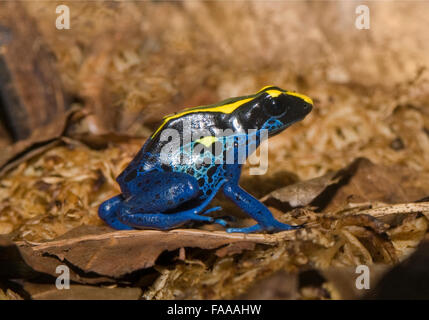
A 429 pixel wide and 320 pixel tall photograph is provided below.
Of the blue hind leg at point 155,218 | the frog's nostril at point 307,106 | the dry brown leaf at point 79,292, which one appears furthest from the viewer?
the frog's nostril at point 307,106

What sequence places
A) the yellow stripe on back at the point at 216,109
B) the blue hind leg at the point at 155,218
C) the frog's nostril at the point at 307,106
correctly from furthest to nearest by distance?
the frog's nostril at the point at 307,106, the yellow stripe on back at the point at 216,109, the blue hind leg at the point at 155,218

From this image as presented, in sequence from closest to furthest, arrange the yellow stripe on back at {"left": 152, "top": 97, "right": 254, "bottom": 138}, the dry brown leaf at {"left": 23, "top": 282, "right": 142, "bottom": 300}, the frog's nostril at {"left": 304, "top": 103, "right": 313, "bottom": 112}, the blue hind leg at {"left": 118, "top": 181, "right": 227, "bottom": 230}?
the dry brown leaf at {"left": 23, "top": 282, "right": 142, "bottom": 300} < the blue hind leg at {"left": 118, "top": 181, "right": 227, "bottom": 230} < the yellow stripe on back at {"left": 152, "top": 97, "right": 254, "bottom": 138} < the frog's nostril at {"left": 304, "top": 103, "right": 313, "bottom": 112}

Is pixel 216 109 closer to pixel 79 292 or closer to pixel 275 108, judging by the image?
pixel 275 108

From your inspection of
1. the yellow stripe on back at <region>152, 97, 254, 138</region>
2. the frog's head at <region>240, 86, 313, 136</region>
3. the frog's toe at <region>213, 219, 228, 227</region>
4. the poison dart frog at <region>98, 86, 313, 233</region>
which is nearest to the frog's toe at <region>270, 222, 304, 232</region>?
the poison dart frog at <region>98, 86, 313, 233</region>

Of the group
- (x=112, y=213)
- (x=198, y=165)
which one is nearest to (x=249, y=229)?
(x=198, y=165)

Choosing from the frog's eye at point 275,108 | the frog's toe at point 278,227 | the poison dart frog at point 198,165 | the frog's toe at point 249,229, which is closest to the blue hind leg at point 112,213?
the poison dart frog at point 198,165

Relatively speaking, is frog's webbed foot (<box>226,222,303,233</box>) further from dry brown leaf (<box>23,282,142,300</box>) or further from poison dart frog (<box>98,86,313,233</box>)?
dry brown leaf (<box>23,282,142,300</box>)

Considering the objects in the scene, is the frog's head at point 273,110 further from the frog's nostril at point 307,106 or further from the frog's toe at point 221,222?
the frog's toe at point 221,222

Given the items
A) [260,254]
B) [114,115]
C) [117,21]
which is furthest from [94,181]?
[117,21]
